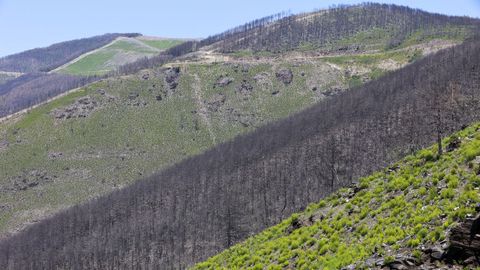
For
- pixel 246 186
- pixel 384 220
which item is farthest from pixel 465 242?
pixel 246 186

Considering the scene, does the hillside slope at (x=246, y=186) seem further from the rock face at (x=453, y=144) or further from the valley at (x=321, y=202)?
the rock face at (x=453, y=144)

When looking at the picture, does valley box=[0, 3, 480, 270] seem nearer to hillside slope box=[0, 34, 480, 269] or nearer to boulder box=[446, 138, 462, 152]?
boulder box=[446, 138, 462, 152]

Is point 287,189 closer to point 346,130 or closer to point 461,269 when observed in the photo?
point 346,130

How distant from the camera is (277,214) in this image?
12025 cm

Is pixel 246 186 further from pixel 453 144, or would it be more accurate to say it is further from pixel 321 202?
pixel 453 144

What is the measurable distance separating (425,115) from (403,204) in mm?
114235

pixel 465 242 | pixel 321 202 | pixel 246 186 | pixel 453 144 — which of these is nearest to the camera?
pixel 465 242

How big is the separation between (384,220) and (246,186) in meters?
125

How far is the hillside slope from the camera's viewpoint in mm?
122000

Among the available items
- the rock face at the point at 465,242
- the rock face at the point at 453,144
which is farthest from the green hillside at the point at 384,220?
the rock face at the point at 465,242

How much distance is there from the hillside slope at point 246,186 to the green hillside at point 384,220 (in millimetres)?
70639

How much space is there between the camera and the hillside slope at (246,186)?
122000 mm

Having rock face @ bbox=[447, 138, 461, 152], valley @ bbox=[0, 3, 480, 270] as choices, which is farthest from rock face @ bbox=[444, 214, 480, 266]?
rock face @ bbox=[447, 138, 461, 152]

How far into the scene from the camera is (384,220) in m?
24.6
